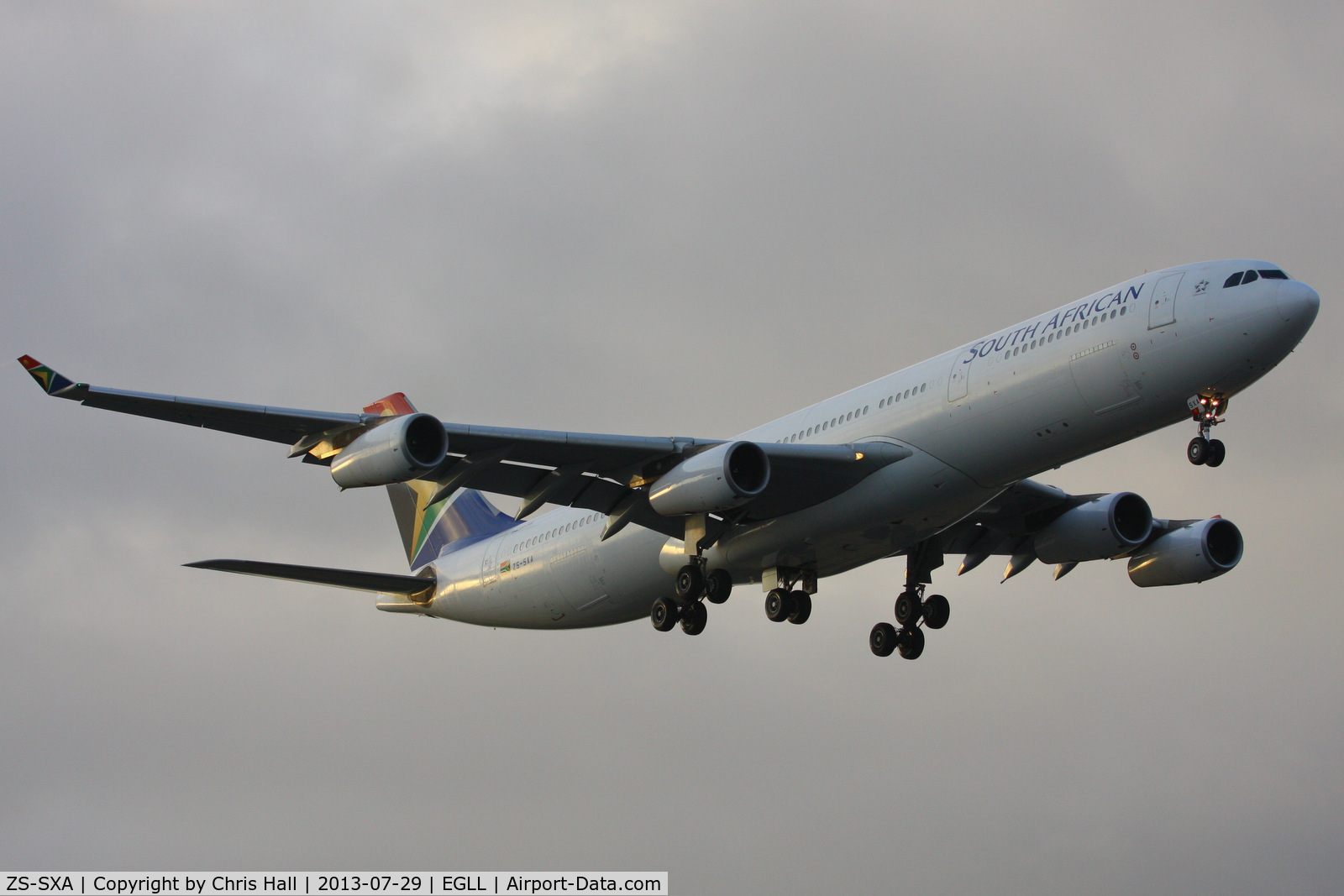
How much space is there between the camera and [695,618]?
34.2 m

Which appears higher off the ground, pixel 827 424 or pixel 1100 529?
pixel 827 424

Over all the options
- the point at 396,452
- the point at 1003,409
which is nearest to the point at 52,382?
the point at 396,452

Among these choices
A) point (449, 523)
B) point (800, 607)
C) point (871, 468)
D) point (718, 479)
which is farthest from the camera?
point (449, 523)

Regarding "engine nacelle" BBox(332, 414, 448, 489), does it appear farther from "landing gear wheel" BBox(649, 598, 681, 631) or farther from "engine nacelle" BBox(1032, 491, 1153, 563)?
"engine nacelle" BBox(1032, 491, 1153, 563)

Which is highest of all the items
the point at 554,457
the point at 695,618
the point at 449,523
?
the point at 449,523

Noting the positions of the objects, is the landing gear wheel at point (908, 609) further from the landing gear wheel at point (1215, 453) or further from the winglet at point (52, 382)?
the winglet at point (52, 382)

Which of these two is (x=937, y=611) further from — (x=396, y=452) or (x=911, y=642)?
(x=396, y=452)

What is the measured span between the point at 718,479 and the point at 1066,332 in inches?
288

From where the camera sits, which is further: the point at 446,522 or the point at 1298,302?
the point at 446,522

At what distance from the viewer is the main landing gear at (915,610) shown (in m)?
37.1

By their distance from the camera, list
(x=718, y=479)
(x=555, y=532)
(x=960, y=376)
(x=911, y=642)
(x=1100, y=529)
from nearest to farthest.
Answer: (x=960, y=376) < (x=718, y=479) < (x=1100, y=529) < (x=911, y=642) < (x=555, y=532)

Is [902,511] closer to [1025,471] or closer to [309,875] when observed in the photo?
[1025,471]

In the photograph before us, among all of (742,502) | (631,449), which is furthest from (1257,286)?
(631,449)

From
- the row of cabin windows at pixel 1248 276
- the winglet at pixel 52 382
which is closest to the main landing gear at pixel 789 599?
the row of cabin windows at pixel 1248 276
